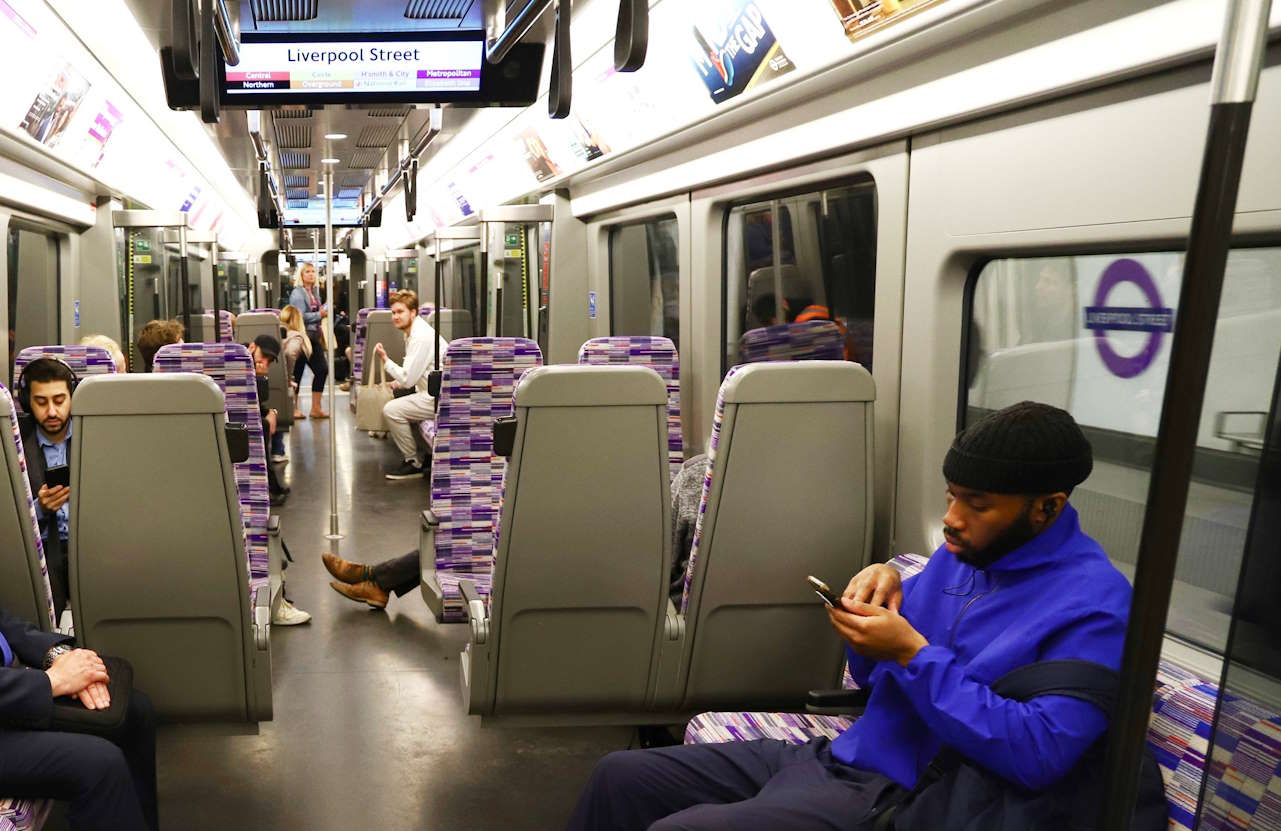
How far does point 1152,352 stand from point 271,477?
6.47 metres

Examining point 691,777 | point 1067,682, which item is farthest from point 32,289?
point 1067,682

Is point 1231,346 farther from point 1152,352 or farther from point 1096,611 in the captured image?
point 1096,611

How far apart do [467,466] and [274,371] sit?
20.6ft

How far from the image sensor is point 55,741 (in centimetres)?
239

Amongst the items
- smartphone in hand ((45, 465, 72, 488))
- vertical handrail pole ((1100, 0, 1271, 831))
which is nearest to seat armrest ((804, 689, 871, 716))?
vertical handrail pole ((1100, 0, 1271, 831))

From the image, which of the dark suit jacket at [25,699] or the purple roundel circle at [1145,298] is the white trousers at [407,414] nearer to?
the dark suit jacket at [25,699]

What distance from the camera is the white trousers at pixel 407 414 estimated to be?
8742 mm

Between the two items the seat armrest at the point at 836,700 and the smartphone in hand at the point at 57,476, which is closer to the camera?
the seat armrest at the point at 836,700

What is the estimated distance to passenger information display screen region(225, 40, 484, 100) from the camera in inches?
188

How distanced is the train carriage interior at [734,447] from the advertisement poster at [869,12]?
0.02 metres

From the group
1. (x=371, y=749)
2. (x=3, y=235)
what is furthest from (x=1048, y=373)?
(x=3, y=235)

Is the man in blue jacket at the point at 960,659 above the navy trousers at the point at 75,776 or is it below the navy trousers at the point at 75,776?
above

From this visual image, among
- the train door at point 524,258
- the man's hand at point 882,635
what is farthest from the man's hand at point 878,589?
the train door at point 524,258

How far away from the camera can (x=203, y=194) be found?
13906 millimetres
